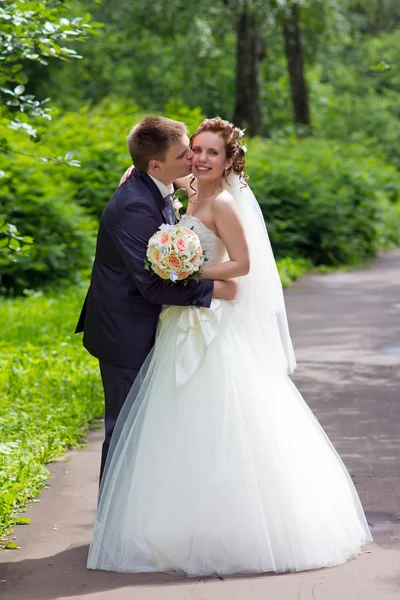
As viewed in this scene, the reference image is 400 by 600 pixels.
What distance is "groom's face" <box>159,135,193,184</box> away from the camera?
207 inches

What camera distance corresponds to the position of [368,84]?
4150 centimetres

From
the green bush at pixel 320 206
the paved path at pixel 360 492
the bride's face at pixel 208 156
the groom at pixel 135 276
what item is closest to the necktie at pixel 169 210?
the groom at pixel 135 276

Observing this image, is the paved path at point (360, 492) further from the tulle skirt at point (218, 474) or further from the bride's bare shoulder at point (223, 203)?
the bride's bare shoulder at point (223, 203)

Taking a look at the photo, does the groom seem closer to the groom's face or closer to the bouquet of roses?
the groom's face

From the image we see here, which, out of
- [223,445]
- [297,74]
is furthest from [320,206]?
[223,445]

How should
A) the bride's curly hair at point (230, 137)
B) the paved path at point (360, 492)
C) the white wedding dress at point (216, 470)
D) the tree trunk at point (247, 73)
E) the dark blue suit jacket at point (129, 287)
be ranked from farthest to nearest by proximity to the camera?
the tree trunk at point (247, 73)
the bride's curly hair at point (230, 137)
the dark blue suit jacket at point (129, 287)
the white wedding dress at point (216, 470)
the paved path at point (360, 492)

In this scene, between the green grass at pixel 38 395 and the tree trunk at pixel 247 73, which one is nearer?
the green grass at pixel 38 395

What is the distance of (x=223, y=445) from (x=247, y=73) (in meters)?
20.0

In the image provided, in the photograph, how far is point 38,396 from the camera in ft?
28.8

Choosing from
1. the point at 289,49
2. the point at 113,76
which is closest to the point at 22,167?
the point at 289,49

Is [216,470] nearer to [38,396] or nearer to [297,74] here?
[38,396]

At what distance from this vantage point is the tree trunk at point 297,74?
2802 cm

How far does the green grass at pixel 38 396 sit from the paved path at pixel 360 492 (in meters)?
0.15

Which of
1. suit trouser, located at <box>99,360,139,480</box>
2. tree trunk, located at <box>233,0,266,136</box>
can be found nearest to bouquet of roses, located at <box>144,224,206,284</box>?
suit trouser, located at <box>99,360,139,480</box>
